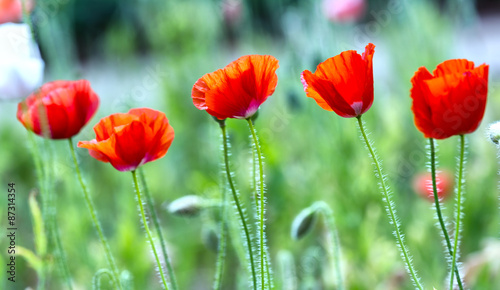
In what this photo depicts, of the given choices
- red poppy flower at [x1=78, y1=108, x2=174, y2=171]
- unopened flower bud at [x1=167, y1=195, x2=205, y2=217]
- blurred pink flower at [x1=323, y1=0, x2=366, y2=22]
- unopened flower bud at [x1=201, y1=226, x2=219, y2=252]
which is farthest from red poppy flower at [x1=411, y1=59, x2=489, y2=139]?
blurred pink flower at [x1=323, y1=0, x2=366, y2=22]

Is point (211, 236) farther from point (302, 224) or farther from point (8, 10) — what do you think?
point (8, 10)

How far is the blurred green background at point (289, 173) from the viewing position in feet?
3.43

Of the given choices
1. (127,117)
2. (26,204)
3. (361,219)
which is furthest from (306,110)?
(127,117)

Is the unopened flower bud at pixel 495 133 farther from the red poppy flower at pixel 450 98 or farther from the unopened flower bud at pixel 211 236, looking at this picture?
the unopened flower bud at pixel 211 236

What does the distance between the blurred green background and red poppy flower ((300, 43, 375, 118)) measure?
36 cm

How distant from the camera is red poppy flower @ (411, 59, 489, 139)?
44cm

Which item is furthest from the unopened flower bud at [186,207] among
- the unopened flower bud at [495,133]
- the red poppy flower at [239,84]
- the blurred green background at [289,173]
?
the unopened flower bud at [495,133]

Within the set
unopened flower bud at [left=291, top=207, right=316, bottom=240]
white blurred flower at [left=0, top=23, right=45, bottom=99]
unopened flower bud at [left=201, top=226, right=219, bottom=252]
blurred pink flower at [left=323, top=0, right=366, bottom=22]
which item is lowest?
unopened flower bud at [left=291, top=207, right=316, bottom=240]

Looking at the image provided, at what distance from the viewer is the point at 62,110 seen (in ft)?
1.82

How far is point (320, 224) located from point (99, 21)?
2722mm

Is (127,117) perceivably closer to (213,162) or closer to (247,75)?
(247,75)

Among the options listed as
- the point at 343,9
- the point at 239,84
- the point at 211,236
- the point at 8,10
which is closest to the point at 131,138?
the point at 239,84

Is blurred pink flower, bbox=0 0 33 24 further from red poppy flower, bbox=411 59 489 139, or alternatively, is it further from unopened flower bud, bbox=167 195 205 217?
red poppy flower, bbox=411 59 489 139

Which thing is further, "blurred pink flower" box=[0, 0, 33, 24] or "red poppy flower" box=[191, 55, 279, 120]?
"blurred pink flower" box=[0, 0, 33, 24]
